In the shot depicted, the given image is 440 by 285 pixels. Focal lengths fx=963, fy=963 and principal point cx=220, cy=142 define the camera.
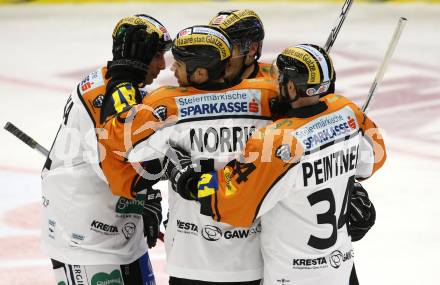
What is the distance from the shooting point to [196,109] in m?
3.56

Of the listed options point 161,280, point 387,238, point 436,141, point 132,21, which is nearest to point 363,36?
point 436,141

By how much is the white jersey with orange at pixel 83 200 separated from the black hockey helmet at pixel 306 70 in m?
0.76

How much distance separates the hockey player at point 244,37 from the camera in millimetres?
4484

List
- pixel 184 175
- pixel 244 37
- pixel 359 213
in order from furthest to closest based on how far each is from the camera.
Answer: pixel 244 37 → pixel 359 213 → pixel 184 175

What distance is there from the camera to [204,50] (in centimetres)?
354

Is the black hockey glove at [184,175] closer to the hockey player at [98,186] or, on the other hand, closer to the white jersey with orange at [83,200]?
the hockey player at [98,186]

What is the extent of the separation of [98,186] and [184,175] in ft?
1.81

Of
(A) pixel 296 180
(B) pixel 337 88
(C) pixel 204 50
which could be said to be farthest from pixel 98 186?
(B) pixel 337 88

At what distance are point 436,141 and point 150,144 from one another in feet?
15.5

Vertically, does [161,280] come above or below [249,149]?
below

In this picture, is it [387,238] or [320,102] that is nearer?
[320,102]

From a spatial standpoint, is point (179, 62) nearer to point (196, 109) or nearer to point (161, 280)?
point (196, 109)

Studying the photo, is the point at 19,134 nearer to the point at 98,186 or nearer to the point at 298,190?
the point at 98,186

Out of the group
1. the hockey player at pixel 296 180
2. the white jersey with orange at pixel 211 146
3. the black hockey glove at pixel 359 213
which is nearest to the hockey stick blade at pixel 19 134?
the white jersey with orange at pixel 211 146
